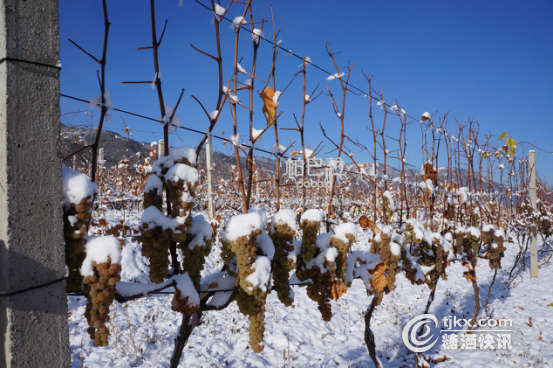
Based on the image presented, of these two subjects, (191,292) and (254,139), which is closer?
(191,292)

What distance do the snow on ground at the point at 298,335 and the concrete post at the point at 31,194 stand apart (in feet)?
8.44

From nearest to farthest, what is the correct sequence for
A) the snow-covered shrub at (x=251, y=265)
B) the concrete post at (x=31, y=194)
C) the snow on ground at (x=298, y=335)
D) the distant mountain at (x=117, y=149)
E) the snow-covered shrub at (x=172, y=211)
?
the concrete post at (x=31, y=194), the snow-covered shrub at (x=172, y=211), the snow-covered shrub at (x=251, y=265), the distant mountain at (x=117, y=149), the snow on ground at (x=298, y=335)

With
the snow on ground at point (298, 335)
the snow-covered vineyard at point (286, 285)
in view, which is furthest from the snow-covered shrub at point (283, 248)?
the snow on ground at point (298, 335)

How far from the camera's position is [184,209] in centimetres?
98

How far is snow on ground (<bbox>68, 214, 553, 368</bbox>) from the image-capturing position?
137 inches

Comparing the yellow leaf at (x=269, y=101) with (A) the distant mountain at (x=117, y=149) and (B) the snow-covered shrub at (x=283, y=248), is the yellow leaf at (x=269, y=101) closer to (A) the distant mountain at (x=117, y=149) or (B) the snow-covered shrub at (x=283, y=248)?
(A) the distant mountain at (x=117, y=149)

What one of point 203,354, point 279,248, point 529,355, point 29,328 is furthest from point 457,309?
point 29,328

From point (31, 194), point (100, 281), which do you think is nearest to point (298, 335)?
point (100, 281)

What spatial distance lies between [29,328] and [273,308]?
4.34m

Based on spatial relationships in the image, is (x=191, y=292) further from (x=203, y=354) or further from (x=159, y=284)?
(x=203, y=354)

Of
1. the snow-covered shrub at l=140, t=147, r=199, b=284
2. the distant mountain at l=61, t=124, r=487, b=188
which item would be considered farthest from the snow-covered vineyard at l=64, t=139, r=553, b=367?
the distant mountain at l=61, t=124, r=487, b=188

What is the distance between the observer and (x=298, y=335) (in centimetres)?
423

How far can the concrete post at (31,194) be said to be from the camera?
0.78 metres

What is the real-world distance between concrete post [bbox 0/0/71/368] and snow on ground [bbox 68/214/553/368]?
8.44 ft
